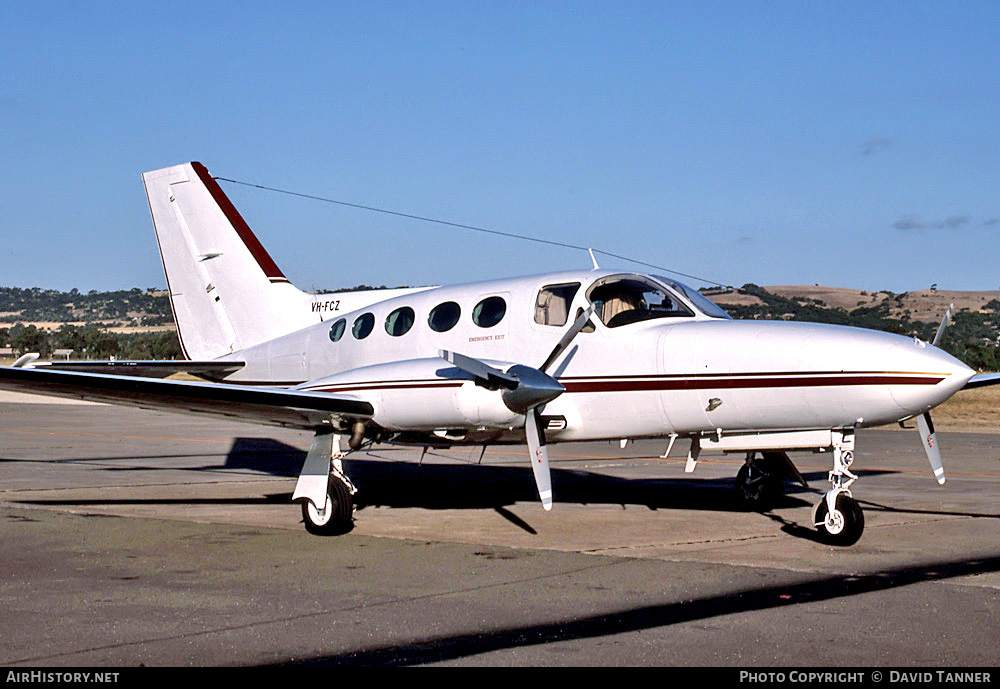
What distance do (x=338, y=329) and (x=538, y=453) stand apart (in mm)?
4257

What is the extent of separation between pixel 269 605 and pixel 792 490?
9375 millimetres

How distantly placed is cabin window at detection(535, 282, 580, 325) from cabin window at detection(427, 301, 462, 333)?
110 cm

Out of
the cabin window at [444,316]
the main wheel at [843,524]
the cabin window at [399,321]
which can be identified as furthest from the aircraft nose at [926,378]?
the cabin window at [399,321]

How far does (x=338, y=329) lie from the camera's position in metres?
13.3

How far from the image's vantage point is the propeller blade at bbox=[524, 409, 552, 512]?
988cm

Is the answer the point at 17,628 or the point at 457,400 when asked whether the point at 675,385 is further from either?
the point at 17,628

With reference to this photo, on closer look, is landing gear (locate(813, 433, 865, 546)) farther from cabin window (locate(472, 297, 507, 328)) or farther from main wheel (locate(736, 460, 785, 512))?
cabin window (locate(472, 297, 507, 328))

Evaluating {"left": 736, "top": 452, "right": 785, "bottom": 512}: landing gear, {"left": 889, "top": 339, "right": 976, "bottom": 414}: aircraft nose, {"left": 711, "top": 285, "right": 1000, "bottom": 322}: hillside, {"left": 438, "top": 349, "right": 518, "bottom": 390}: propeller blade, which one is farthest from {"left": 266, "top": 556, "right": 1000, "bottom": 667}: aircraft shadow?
{"left": 711, "top": 285, "right": 1000, "bottom": 322}: hillside

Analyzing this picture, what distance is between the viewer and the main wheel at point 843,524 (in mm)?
9438

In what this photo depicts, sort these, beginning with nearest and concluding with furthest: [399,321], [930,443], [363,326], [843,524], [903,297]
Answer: [843,524], [930,443], [399,321], [363,326], [903,297]

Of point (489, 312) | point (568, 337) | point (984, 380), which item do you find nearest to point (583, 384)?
point (568, 337)

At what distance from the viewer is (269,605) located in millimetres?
7176

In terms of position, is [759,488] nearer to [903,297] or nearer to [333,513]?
[333,513]

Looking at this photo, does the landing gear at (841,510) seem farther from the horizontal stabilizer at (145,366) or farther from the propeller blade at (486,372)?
the horizontal stabilizer at (145,366)
